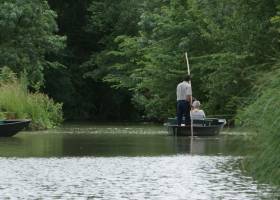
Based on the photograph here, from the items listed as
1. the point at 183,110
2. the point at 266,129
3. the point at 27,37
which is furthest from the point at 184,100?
the point at 27,37

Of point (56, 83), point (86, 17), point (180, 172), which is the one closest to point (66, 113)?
point (56, 83)

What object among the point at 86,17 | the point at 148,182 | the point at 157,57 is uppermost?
the point at 86,17

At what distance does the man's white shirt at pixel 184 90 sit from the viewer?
34.3 metres

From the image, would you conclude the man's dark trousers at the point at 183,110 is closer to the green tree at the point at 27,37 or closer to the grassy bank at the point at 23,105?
the grassy bank at the point at 23,105

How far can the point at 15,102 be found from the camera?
134 feet

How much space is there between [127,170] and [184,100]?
1425 centimetres

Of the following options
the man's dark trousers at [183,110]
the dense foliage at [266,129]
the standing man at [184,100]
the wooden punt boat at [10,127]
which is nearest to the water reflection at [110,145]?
the wooden punt boat at [10,127]

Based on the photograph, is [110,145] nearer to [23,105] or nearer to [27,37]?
[23,105]

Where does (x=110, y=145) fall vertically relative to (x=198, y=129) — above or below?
below

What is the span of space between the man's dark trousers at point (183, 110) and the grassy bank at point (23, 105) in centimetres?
786

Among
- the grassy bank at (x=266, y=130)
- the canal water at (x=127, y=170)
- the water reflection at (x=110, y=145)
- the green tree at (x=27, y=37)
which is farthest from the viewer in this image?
the green tree at (x=27, y=37)

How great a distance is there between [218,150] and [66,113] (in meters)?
41.8

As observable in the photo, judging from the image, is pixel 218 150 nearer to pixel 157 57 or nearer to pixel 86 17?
pixel 157 57

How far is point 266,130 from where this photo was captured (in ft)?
47.6
